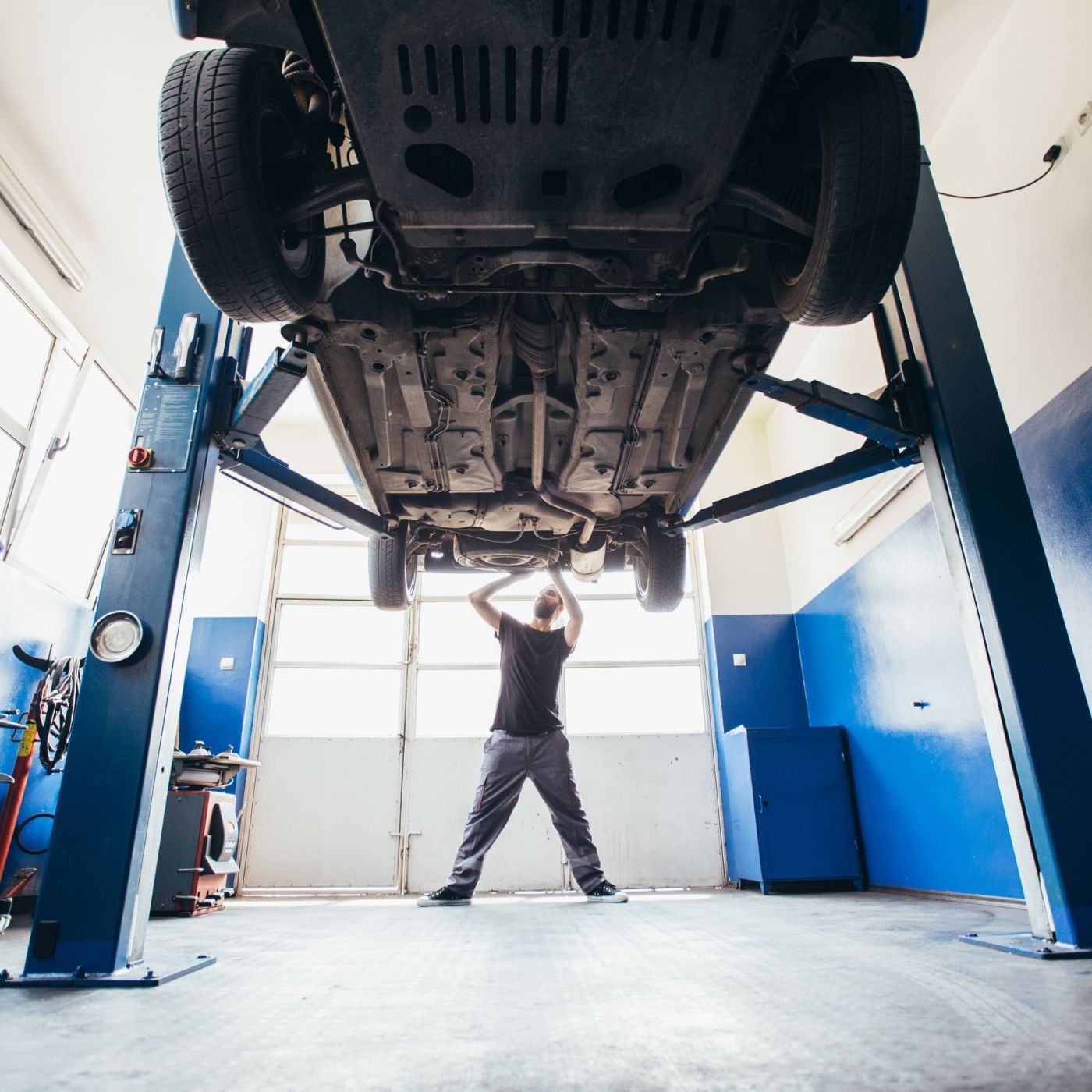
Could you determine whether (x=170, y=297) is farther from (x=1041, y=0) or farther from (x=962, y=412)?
(x=1041, y=0)

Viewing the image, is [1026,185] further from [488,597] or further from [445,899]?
[445,899]

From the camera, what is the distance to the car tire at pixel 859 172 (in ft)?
4.39

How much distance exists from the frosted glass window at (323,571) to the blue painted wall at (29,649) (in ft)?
6.25

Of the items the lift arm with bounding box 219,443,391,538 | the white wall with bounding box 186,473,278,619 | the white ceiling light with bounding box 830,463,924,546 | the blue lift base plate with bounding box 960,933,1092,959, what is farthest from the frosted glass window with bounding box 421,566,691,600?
the blue lift base plate with bounding box 960,933,1092,959

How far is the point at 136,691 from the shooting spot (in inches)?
61.7

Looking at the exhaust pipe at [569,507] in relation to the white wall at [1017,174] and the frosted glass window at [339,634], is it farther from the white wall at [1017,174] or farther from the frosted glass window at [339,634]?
the frosted glass window at [339,634]

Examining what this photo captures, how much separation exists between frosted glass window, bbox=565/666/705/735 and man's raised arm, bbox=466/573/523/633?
7.39 feet

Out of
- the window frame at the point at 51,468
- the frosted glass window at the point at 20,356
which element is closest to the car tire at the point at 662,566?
the window frame at the point at 51,468

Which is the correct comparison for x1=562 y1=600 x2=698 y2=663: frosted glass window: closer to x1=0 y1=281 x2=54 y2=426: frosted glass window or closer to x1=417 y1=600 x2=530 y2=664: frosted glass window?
x1=417 y1=600 x2=530 y2=664: frosted glass window

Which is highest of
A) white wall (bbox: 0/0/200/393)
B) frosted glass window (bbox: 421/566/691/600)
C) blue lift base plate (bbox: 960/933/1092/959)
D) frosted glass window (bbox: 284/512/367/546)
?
white wall (bbox: 0/0/200/393)

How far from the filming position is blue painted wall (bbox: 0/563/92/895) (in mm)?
3465

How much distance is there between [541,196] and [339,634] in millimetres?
4926

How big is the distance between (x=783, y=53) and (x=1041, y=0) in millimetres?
2641

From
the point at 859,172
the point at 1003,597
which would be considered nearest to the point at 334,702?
the point at 1003,597
